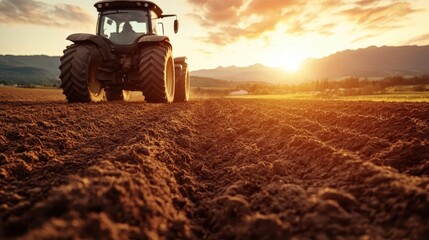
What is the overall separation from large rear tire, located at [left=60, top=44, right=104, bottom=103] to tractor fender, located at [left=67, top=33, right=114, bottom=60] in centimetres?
15

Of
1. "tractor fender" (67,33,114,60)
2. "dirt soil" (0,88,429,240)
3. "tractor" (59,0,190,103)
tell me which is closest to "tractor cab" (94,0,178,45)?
"tractor" (59,0,190,103)

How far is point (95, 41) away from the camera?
8.05 meters

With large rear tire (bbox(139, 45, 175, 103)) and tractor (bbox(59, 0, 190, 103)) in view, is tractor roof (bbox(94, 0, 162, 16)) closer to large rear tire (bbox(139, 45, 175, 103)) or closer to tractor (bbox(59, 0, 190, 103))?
tractor (bbox(59, 0, 190, 103))

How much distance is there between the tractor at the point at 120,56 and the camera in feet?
24.9

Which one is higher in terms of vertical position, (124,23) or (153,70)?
(124,23)

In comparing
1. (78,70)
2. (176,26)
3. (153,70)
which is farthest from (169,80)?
(78,70)

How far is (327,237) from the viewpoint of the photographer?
1.54m

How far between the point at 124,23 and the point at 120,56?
4.18 feet

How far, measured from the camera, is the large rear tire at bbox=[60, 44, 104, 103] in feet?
24.4

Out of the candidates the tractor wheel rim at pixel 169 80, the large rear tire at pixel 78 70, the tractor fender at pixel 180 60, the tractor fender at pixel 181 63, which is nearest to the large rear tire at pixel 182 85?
the tractor fender at pixel 181 63

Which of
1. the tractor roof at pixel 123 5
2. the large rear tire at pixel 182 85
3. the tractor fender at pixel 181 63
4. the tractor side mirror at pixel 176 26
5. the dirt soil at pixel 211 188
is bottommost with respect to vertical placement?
the dirt soil at pixel 211 188

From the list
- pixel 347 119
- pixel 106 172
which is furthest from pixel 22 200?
pixel 347 119

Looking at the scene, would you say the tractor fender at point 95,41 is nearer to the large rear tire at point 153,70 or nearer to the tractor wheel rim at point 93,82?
the tractor wheel rim at point 93,82

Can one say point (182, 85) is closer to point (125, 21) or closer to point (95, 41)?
point (125, 21)
